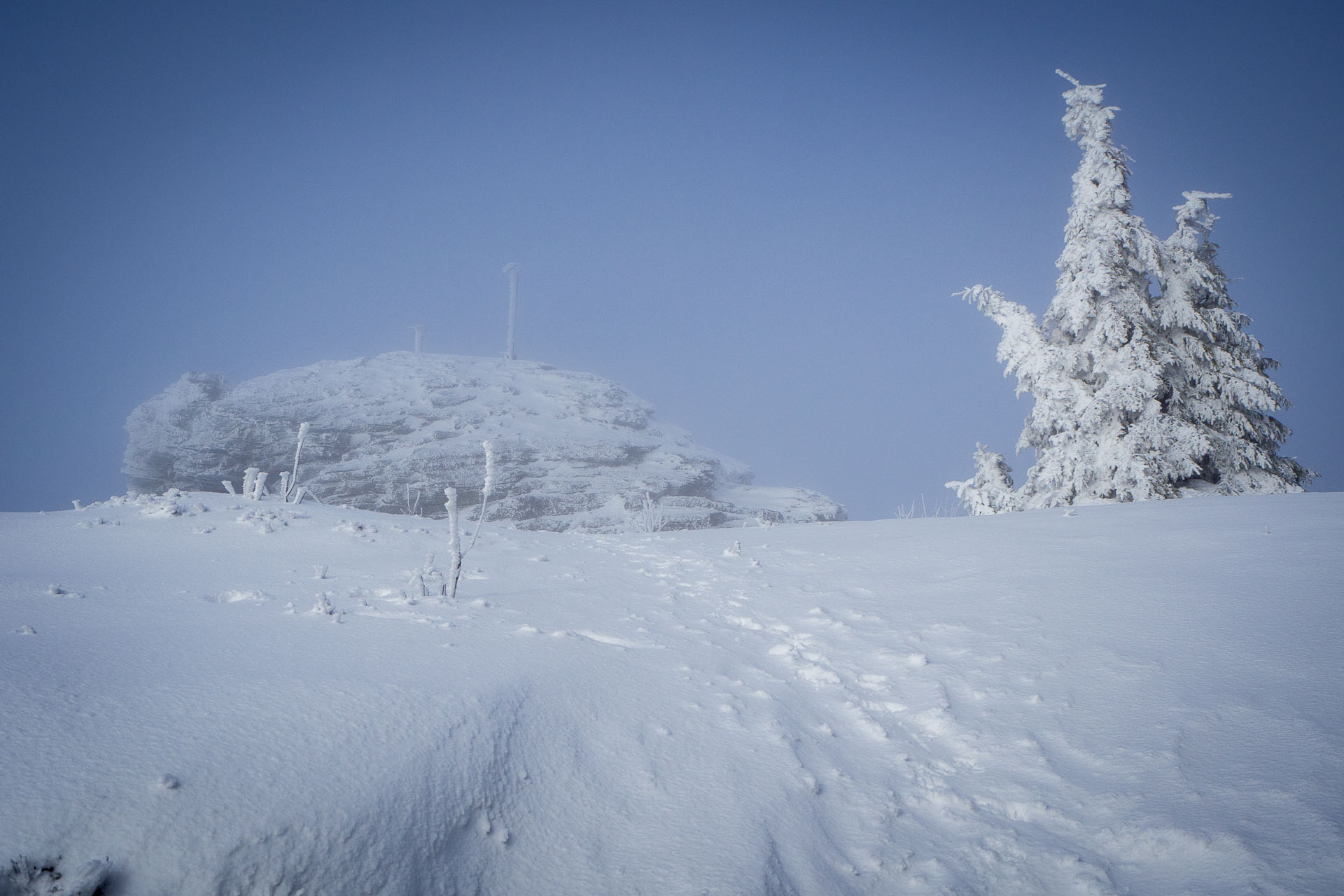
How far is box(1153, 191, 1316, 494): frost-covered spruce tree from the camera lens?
36.7 ft

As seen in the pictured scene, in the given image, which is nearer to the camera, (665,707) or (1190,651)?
(665,707)

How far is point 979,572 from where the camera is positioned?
5.08 meters

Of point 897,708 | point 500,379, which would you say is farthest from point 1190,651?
point 500,379

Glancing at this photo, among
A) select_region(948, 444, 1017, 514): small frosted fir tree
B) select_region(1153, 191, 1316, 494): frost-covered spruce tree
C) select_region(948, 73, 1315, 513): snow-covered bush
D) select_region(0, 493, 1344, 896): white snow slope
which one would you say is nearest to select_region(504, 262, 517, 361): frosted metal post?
select_region(948, 444, 1017, 514): small frosted fir tree

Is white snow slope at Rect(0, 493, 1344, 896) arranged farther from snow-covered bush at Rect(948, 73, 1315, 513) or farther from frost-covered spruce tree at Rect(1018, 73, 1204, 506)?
snow-covered bush at Rect(948, 73, 1315, 513)

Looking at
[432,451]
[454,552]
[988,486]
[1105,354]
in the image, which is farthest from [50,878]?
[432,451]

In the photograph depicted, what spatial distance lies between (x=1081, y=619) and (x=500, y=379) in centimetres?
3664

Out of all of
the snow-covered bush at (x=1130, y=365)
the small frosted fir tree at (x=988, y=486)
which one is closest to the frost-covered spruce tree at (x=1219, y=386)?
the snow-covered bush at (x=1130, y=365)

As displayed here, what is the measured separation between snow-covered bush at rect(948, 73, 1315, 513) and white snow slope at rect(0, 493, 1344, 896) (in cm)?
723

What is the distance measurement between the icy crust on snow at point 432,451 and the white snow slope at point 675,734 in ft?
73.3

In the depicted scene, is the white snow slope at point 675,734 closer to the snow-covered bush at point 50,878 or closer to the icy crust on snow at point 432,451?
the snow-covered bush at point 50,878

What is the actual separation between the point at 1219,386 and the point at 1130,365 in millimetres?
2115

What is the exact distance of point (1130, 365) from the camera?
1113 cm

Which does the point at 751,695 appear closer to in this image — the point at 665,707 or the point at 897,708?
the point at 665,707
